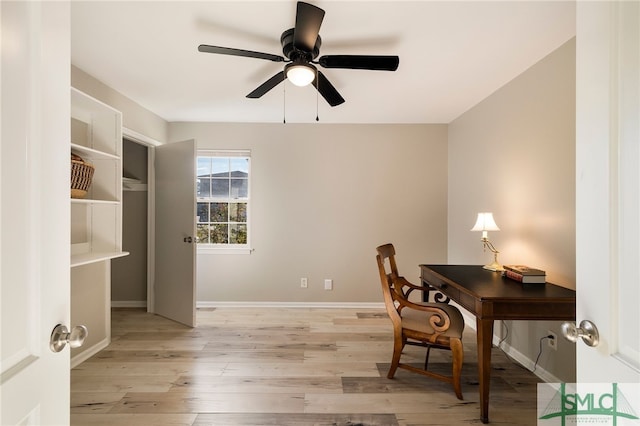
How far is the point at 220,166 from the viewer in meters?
3.95

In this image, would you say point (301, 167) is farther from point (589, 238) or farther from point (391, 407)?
point (589, 238)

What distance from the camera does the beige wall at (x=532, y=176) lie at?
2037 millimetres

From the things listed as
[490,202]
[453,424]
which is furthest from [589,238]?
[490,202]

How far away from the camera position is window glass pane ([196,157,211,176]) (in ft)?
12.9

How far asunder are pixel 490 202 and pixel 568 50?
1.36m

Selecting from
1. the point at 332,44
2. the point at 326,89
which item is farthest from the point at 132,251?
the point at 332,44

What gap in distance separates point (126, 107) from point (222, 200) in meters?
1.46

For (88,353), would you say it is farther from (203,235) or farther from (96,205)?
(203,235)

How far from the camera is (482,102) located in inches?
120

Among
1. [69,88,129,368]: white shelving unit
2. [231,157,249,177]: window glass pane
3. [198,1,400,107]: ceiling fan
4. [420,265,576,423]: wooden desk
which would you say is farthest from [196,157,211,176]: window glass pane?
[420,265,576,423]: wooden desk

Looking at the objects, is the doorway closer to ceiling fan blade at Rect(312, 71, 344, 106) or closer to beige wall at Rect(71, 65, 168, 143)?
beige wall at Rect(71, 65, 168, 143)

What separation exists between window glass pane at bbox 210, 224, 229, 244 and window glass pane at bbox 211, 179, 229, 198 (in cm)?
41

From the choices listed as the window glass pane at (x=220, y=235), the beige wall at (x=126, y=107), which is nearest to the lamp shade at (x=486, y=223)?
the window glass pane at (x=220, y=235)

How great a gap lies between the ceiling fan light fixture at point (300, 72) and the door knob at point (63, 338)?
1669 millimetres
